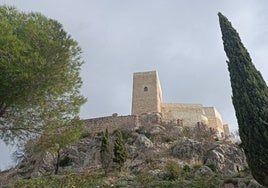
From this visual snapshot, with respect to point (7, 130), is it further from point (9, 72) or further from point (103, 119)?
point (103, 119)

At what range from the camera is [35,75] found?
927cm

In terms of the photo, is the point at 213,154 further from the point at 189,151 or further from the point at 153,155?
the point at 153,155

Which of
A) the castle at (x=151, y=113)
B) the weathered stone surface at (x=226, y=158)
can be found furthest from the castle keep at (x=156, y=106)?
the weathered stone surface at (x=226, y=158)

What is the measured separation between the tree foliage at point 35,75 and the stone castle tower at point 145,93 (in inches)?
802

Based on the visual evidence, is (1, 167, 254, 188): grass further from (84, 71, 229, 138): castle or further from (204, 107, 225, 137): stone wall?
(204, 107, 225, 137): stone wall

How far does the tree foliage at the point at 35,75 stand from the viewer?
888 centimetres

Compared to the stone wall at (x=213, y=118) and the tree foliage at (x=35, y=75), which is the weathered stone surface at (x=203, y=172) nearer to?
the tree foliage at (x=35, y=75)

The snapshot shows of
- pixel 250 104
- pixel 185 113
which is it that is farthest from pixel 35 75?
pixel 185 113

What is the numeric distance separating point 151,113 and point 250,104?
19840mm

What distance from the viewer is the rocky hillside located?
20.0 m

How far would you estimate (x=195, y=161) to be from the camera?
20906mm

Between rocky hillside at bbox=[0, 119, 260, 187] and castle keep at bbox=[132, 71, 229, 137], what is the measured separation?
354 cm

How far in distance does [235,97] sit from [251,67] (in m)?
1.30

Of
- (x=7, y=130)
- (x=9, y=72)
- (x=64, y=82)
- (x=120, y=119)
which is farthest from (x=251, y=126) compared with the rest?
(x=120, y=119)
